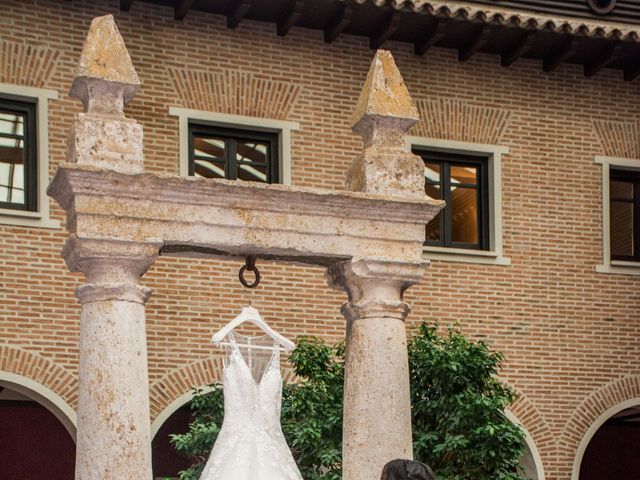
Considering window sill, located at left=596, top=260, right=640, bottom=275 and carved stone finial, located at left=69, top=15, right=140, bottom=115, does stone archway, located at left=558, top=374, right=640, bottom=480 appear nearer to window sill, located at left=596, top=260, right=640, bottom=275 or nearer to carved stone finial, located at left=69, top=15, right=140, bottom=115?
window sill, located at left=596, top=260, right=640, bottom=275

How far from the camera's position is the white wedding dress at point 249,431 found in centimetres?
898

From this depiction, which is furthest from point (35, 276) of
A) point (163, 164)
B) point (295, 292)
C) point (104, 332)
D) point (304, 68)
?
point (104, 332)

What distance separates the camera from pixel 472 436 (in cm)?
1243

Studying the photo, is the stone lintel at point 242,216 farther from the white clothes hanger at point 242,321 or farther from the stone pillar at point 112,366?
the white clothes hanger at point 242,321

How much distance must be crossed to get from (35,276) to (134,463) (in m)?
6.07

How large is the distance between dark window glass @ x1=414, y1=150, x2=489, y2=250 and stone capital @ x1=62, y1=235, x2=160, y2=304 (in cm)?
791

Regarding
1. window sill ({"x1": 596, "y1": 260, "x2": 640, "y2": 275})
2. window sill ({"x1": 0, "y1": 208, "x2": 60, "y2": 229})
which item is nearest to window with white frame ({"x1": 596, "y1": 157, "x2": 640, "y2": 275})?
window sill ({"x1": 596, "y1": 260, "x2": 640, "y2": 275})

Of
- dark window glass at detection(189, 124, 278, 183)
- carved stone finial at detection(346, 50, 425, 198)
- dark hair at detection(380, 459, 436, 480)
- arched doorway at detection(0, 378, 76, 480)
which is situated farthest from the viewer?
arched doorway at detection(0, 378, 76, 480)

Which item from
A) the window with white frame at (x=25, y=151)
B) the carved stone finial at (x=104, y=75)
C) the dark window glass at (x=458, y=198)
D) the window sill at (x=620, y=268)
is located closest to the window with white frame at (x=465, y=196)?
the dark window glass at (x=458, y=198)

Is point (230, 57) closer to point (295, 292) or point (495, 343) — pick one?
point (295, 292)

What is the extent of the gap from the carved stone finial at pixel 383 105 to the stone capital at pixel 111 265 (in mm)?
1583

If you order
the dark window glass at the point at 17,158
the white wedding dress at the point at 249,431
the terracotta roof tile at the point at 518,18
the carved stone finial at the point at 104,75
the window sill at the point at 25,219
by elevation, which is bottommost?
the white wedding dress at the point at 249,431

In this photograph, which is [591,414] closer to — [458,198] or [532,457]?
[532,457]

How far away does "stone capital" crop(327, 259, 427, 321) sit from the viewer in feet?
29.8
